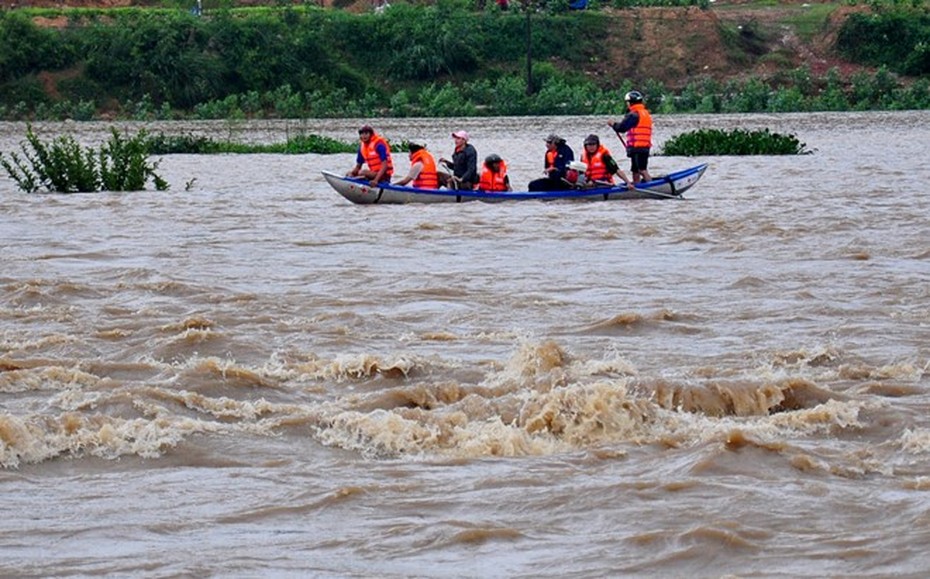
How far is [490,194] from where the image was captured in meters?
20.7

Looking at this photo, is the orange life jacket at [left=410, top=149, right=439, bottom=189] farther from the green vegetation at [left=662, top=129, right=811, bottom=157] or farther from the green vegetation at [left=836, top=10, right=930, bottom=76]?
the green vegetation at [left=836, top=10, right=930, bottom=76]

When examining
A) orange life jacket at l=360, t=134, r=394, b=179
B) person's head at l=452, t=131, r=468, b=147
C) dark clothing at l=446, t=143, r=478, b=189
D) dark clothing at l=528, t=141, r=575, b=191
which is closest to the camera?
person's head at l=452, t=131, r=468, b=147

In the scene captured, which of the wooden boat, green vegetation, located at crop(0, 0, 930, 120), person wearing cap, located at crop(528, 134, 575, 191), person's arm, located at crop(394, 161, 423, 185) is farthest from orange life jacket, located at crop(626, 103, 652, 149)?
green vegetation, located at crop(0, 0, 930, 120)

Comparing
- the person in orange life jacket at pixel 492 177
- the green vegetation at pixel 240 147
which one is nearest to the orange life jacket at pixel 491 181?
the person in orange life jacket at pixel 492 177

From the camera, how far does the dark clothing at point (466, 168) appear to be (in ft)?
69.2

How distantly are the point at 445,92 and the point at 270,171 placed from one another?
28636 mm

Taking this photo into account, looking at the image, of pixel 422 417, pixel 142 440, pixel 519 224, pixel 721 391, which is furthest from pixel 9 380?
pixel 519 224

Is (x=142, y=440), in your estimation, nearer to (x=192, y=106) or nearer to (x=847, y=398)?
(x=847, y=398)

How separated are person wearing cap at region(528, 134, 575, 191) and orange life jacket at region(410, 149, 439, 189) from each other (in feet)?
4.37

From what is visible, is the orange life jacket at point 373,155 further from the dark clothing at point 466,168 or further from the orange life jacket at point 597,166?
the orange life jacket at point 597,166

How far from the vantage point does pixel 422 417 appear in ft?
25.9

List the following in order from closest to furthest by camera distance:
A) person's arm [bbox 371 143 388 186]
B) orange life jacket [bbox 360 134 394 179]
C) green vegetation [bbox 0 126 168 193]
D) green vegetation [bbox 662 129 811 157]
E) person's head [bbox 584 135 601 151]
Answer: person's head [bbox 584 135 601 151] → person's arm [bbox 371 143 388 186] → orange life jacket [bbox 360 134 394 179] → green vegetation [bbox 0 126 168 193] → green vegetation [bbox 662 129 811 157]

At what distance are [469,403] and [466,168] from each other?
1317 cm

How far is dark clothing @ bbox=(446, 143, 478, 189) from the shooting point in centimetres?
2109
